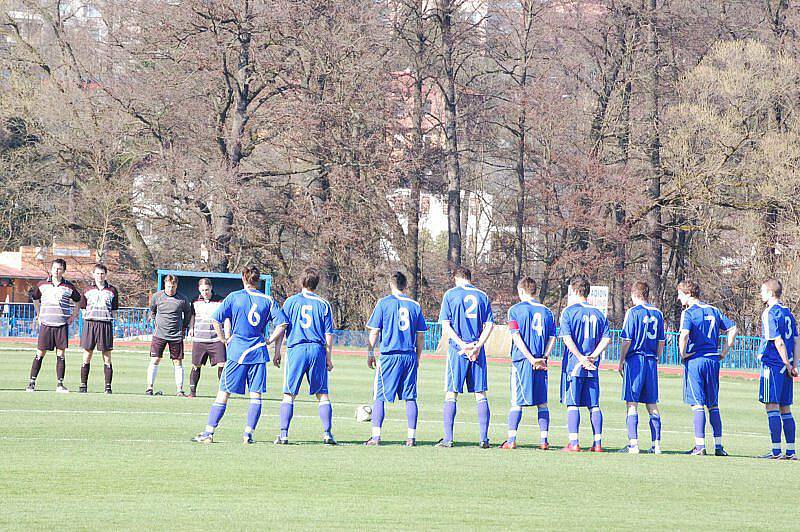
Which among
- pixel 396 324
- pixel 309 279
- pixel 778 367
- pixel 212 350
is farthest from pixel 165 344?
pixel 778 367

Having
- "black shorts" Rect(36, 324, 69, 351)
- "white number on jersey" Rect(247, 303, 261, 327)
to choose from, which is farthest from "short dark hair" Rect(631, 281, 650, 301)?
"black shorts" Rect(36, 324, 69, 351)

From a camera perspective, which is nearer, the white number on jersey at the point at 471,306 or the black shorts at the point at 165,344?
the white number on jersey at the point at 471,306

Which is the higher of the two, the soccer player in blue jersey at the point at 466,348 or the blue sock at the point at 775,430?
the soccer player in blue jersey at the point at 466,348

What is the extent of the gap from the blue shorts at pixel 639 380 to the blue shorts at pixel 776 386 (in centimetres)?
137

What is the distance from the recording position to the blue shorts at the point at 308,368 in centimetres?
1315

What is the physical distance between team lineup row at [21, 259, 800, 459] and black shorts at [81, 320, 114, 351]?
250 inches

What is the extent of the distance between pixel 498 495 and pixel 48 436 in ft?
19.7

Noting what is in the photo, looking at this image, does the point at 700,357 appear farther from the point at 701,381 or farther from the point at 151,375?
the point at 151,375

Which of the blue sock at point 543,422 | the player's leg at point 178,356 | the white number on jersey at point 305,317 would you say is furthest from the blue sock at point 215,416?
the player's leg at point 178,356

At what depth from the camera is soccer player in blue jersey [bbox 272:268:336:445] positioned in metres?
13.2

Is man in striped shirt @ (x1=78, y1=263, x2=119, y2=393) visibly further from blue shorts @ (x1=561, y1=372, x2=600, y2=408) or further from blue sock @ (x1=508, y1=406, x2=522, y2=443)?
blue shorts @ (x1=561, y1=372, x2=600, y2=408)

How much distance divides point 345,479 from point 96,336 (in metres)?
10.0

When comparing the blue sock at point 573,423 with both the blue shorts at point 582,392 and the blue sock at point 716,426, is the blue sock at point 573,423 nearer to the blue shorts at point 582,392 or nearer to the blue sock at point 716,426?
the blue shorts at point 582,392

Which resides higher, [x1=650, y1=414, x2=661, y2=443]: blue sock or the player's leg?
the player's leg
